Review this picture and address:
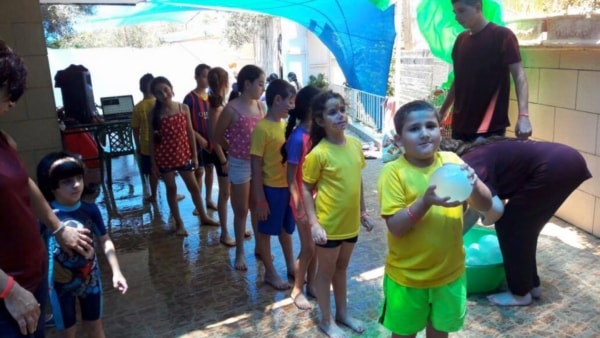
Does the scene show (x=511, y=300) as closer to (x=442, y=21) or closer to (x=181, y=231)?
(x=442, y=21)

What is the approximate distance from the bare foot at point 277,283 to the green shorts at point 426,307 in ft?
4.91

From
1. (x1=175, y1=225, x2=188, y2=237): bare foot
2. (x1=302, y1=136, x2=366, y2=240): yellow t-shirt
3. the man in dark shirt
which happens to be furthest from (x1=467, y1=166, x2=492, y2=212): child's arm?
(x1=175, y1=225, x2=188, y2=237): bare foot

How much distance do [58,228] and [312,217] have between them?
1.19 metres

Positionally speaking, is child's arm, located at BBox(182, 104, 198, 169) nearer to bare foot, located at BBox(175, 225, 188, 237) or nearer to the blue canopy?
bare foot, located at BBox(175, 225, 188, 237)

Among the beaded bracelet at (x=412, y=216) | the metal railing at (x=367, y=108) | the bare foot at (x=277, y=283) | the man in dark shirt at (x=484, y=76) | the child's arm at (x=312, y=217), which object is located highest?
the man in dark shirt at (x=484, y=76)

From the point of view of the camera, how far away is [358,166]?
2.67 metres

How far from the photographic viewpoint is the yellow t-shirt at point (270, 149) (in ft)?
Result: 10.5

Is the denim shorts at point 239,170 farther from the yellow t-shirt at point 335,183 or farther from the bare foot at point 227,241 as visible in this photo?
the yellow t-shirt at point 335,183

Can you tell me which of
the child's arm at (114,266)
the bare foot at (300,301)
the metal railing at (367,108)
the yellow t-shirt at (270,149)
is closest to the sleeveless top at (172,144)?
the yellow t-shirt at (270,149)

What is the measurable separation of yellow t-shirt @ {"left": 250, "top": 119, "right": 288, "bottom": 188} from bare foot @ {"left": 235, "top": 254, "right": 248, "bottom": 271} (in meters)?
0.90

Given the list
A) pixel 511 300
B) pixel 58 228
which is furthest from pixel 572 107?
pixel 58 228

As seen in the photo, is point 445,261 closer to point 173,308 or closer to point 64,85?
point 173,308

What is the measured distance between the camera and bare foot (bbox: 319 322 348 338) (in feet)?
9.15

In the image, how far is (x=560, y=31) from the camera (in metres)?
4.16
